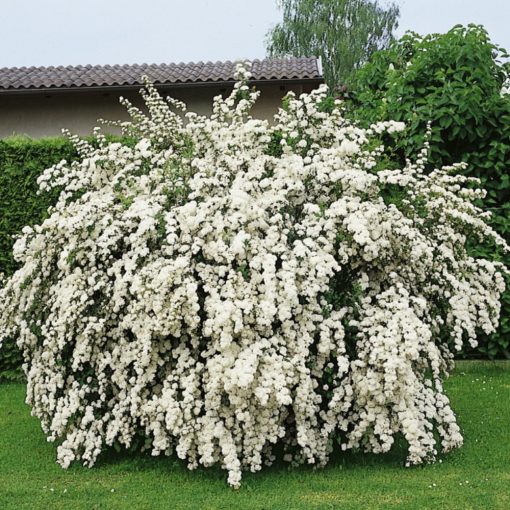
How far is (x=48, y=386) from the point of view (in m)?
4.85

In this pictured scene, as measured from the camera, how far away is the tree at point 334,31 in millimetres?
27797

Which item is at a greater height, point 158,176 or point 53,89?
point 53,89

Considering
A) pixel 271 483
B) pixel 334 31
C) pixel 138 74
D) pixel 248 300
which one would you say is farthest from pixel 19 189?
pixel 334 31

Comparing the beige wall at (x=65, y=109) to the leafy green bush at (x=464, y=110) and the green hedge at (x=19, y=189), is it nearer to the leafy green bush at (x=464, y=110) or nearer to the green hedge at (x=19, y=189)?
the green hedge at (x=19, y=189)

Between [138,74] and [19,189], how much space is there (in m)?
4.58

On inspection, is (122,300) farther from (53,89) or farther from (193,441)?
(53,89)

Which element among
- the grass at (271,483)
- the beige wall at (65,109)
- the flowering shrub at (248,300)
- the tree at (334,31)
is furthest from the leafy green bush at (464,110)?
the tree at (334,31)

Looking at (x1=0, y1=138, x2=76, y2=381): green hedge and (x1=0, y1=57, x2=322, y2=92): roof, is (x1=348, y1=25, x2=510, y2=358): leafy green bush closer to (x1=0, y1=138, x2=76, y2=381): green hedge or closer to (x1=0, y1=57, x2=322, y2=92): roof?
(x1=0, y1=138, x2=76, y2=381): green hedge

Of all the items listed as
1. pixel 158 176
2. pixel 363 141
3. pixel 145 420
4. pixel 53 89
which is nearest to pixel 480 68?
pixel 363 141

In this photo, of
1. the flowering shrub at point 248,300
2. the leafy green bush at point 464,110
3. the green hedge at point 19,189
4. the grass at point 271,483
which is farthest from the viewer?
the green hedge at point 19,189

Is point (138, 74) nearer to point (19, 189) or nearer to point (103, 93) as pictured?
point (103, 93)

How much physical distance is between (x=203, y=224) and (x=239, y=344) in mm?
736

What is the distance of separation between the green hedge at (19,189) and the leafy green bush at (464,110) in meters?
3.06

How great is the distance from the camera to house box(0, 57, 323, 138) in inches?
446
